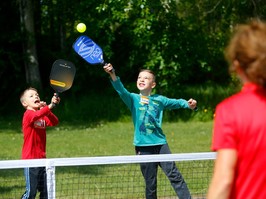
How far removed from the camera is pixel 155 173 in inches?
294

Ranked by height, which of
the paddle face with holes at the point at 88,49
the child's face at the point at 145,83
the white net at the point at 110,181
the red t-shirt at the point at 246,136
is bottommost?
the white net at the point at 110,181

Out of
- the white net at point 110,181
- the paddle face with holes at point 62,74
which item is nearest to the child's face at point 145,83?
the paddle face with holes at point 62,74

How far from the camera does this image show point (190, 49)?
75.8ft

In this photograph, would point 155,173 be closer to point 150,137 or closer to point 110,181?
point 150,137

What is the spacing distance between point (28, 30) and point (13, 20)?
90 cm

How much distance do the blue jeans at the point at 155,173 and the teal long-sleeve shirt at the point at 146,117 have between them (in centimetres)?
9

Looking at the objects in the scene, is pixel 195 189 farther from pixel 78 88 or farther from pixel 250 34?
pixel 78 88

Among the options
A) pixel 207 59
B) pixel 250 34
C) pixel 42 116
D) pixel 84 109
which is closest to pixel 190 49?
pixel 207 59

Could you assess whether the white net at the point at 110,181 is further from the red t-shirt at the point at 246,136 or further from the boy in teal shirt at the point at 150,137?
the red t-shirt at the point at 246,136

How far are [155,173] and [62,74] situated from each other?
164 cm

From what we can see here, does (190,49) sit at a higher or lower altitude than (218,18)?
lower

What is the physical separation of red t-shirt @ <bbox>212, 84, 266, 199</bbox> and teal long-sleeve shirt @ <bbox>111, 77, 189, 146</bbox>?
420cm

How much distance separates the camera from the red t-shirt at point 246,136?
318cm

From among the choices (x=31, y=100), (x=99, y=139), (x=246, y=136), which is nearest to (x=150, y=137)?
(x=31, y=100)
